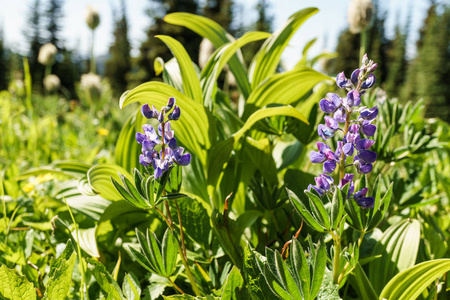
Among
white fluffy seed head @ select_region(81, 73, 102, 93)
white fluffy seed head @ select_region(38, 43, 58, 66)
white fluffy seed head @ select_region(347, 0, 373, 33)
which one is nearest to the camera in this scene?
white fluffy seed head @ select_region(347, 0, 373, 33)

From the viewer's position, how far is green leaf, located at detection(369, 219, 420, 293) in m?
0.87

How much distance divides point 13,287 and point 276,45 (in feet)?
3.28

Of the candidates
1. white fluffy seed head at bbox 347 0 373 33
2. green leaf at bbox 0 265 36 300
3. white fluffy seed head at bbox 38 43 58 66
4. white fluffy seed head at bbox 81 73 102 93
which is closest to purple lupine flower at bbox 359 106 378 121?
green leaf at bbox 0 265 36 300

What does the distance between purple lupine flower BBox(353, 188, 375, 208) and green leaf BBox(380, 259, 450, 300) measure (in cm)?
18

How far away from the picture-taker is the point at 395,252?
90 cm

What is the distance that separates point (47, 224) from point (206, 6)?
3404 cm

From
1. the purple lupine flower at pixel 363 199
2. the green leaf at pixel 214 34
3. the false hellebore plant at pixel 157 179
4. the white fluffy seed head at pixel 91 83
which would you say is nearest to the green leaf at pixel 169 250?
the false hellebore plant at pixel 157 179

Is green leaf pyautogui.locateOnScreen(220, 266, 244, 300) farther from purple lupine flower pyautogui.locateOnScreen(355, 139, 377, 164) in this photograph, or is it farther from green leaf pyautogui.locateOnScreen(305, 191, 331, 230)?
purple lupine flower pyautogui.locateOnScreen(355, 139, 377, 164)

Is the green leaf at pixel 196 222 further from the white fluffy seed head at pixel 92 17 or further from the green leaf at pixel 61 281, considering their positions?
the white fluffy seed head at pixel 92 17

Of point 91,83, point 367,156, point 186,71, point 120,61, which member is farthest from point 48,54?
point 120,61

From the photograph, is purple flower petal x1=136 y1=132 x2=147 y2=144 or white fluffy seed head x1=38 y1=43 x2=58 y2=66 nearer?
purple flower petal x1=136 y1=132 x2=147 y2=144

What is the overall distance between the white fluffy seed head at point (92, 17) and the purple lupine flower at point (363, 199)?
14.7ft

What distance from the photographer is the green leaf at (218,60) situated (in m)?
1.08

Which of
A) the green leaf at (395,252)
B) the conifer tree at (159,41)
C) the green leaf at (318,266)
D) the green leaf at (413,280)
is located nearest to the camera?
the green leaf at (318,266)
